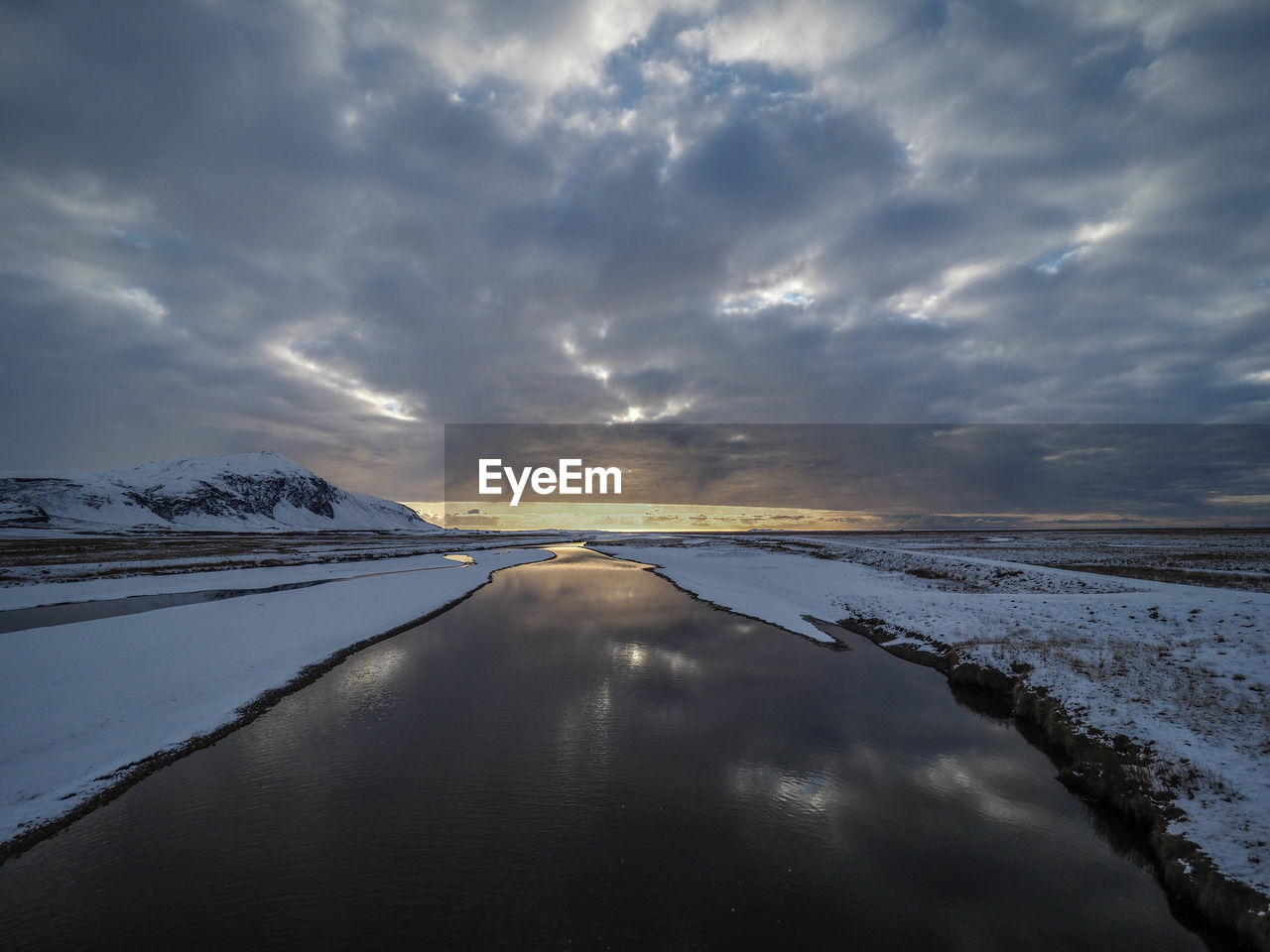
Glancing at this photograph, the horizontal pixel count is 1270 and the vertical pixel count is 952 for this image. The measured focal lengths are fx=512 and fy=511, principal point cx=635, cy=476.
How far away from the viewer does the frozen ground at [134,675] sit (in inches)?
442

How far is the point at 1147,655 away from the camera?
1589cm

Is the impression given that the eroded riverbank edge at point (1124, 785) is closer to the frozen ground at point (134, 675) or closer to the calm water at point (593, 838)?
the calm water at point (593, 838)

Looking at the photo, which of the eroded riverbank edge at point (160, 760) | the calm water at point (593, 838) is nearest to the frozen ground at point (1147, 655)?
→ the calm water at point (593, 838)

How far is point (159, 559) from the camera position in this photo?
5628 centimetres

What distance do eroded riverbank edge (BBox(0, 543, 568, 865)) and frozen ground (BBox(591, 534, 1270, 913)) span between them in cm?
2010

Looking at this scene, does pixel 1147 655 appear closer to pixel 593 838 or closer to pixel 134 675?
pixel 593 838

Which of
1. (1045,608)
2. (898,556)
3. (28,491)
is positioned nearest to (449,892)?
(1045,608)

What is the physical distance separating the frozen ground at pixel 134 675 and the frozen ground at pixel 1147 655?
70.8 feet

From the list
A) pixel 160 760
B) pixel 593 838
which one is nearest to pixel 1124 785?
pixel 593 838

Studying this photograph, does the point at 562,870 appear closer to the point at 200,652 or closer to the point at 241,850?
the point at 241,850

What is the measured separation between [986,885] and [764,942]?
165 inches

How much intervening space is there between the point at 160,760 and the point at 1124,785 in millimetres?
21670

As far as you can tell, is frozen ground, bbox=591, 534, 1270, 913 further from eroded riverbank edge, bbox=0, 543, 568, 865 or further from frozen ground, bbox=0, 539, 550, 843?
frozen ground, bbox=0, 539, 550, 843

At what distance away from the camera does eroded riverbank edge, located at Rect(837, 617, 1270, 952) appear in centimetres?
762
